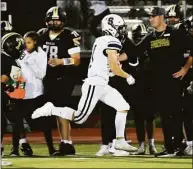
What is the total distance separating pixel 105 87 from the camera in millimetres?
8719

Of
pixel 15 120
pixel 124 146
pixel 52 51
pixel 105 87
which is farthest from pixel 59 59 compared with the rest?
pixel 124 146

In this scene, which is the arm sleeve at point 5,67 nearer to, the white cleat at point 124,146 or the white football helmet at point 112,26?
the white football helmet at point 112,26

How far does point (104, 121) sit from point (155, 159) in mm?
1213

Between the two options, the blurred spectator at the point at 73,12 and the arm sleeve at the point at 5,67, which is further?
the blurred spectator at the point at 73,12

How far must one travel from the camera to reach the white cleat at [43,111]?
8990 millimetres

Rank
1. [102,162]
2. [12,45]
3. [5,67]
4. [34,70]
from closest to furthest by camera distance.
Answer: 1. [102,162]
2. [5,67]
3. [12,45]
4. [34,70]

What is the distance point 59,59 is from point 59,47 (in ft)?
0.65

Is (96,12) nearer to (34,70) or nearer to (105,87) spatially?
(34,70)

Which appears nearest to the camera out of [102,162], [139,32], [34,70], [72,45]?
[102,162]

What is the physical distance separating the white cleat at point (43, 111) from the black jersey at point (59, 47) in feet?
1.48

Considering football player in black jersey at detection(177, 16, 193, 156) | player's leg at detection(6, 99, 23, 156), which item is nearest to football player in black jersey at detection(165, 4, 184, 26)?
football player in black jersey at detection(177, 16, 193, 156)

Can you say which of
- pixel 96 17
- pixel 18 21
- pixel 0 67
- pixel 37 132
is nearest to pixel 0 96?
pixel 0 67

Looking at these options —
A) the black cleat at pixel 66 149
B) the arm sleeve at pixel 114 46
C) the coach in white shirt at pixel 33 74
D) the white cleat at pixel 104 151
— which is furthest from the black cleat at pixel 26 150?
the arm sleeve at pixel 114 46

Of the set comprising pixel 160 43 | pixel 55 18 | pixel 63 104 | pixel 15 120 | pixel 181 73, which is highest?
pixel 55 18
